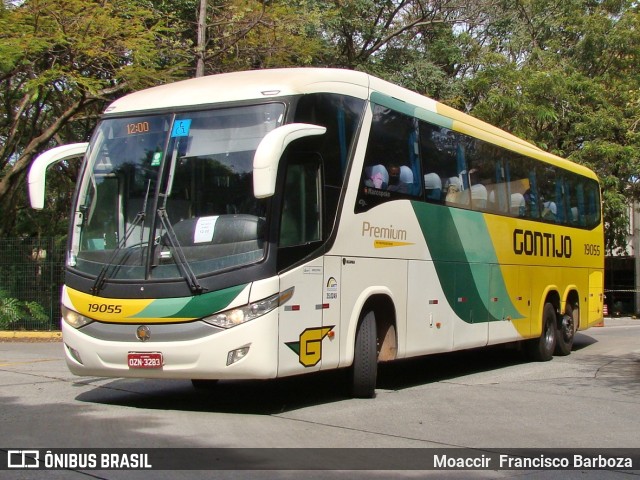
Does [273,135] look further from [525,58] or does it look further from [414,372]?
[525,58]

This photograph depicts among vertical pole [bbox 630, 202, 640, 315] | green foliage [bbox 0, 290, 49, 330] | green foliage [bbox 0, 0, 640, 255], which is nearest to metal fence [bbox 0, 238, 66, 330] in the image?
green foliage [bbox 0, 290, 49, 330]

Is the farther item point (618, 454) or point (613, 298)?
point (613, 298)

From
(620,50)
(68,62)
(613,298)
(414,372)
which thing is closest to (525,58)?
(620,50)

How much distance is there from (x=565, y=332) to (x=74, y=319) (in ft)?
33.7

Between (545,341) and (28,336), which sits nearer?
(545,341)

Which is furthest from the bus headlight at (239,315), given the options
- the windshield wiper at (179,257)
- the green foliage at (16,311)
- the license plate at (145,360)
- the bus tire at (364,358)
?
the green foliage at (16,311)

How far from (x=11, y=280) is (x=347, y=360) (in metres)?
14.4

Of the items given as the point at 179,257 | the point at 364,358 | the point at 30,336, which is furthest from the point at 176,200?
the point at 30,336

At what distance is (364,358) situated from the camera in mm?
9453

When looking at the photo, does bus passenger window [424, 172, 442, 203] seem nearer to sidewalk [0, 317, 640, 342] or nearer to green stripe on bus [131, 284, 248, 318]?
green stripe on bus [131, 284, 248, 318]

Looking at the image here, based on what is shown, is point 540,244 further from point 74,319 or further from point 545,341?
point 74,319

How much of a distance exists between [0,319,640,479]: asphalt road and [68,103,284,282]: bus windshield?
160 centimetres

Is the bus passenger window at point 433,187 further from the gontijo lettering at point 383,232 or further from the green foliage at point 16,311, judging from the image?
the green foliage at point 16,311

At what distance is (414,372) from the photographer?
13.2 m
